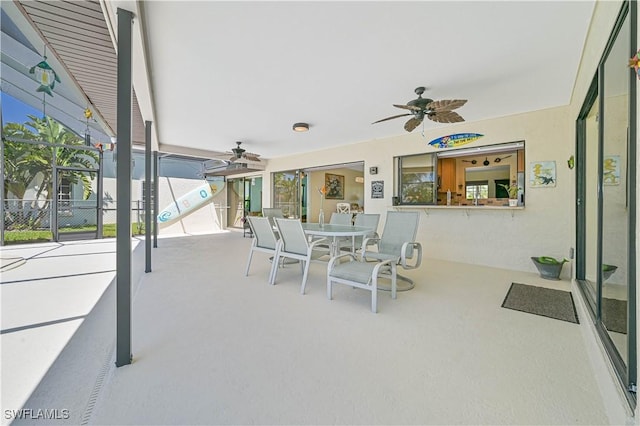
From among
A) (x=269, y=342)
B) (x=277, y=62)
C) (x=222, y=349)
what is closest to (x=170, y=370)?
(x=222, y=349)

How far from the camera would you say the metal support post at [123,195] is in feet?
5.81

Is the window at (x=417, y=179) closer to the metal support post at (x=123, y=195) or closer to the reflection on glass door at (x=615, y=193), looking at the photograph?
the reflection on glass door at (x=615, y=193)

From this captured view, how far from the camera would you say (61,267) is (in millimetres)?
4438

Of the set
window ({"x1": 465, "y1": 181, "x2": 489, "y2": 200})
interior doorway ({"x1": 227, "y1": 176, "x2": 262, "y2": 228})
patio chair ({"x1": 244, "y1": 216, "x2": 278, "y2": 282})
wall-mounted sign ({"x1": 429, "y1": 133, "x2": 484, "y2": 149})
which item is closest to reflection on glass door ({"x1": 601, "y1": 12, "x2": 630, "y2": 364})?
wall-mounted sign ({"x1": 429, "y1": 133, "x2": 484, "y2": 149})

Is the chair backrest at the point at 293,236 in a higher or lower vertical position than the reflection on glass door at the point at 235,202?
lower

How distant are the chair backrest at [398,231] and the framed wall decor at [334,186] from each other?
5733mm

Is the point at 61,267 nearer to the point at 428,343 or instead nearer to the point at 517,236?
the point at 428,343

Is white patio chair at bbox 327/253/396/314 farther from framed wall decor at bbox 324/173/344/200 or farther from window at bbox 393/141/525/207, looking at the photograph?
framed wall decor at bbox 324/173/344/200

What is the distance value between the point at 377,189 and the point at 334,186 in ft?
13.0

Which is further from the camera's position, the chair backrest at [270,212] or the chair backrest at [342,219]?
the chair backrest at [270,212]

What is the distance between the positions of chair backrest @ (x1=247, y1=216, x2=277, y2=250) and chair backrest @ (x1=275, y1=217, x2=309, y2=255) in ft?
0.59

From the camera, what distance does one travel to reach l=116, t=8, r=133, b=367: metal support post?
69.7 inches

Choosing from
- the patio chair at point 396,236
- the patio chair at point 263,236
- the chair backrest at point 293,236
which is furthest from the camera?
the patio chair at point 263,236

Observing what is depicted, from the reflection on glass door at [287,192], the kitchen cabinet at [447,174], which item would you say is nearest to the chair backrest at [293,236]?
the reflection on glass door at [287,192]
